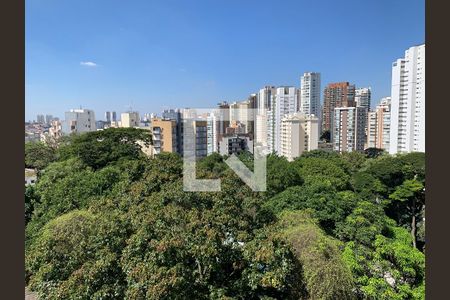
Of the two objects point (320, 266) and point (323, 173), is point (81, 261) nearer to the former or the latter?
point (320, 266)

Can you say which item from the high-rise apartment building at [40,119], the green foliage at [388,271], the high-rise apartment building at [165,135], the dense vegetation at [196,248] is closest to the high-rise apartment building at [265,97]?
the high-rise apartment building at [165,135]

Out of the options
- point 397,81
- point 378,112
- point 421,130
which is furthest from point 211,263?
point 378,112

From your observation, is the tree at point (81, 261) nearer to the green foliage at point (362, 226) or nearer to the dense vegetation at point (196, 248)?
the dense vegetation at point (196, 248)

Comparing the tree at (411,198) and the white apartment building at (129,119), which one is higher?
the white apartment building at (129,119)

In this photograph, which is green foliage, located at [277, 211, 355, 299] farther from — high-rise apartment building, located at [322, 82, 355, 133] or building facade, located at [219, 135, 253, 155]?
high-rise apartment building, located at [322, 82, 355, 133]

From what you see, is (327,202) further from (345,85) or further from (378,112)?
(345,85)

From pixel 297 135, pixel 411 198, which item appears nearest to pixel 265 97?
pixel 297 135
